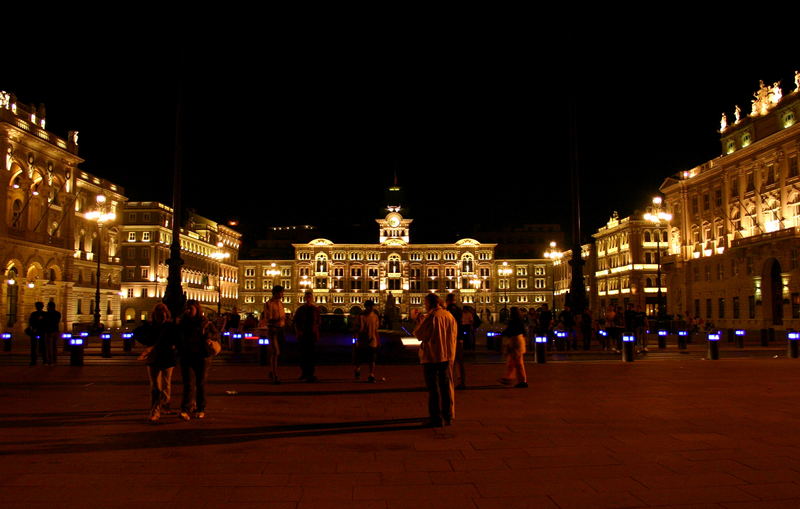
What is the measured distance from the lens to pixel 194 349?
392 inches

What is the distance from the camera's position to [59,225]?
5434 centimetres

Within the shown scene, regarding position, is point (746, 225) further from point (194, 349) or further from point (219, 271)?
point (194, 349)

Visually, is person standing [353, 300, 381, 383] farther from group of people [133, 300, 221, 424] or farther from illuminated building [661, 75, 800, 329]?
illuminated building [661, 75, 800, 329]

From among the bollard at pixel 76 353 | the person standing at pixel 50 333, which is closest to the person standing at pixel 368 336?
the bollard at pixel 76 353

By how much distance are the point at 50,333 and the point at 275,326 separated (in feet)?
28.5

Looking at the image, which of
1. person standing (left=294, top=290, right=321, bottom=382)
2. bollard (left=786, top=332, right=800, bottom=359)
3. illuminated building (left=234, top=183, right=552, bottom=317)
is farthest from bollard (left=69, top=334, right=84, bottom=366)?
illuminated building (left=234, top=183, right=552, bottom=317)

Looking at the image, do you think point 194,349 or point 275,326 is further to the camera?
point 275,326

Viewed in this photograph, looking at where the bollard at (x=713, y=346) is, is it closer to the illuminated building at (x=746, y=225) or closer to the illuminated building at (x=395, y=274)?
the illuminated building at (x=746, y=225)


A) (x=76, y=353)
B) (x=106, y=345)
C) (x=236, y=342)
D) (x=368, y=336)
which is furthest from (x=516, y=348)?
(x=106, y=345)

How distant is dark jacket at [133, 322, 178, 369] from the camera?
31.9ft

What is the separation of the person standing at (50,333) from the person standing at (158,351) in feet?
36.3

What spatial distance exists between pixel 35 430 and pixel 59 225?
50480 mm

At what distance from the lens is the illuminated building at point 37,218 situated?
1869 inches

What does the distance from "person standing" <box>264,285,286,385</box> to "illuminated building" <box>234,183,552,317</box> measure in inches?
4220
